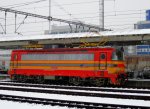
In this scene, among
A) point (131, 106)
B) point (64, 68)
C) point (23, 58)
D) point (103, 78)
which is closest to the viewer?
point (131, 106)

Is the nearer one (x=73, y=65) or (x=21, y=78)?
(x=73, y=65)

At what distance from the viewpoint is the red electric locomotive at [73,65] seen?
2430 centimetres

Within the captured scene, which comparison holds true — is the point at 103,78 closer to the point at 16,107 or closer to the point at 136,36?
the point at 136,36

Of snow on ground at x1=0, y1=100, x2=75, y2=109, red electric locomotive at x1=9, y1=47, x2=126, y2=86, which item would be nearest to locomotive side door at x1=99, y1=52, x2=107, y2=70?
red electric locomotive at x1=9, y1=47, x2=126, y2=86

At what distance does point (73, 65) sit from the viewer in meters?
25.7

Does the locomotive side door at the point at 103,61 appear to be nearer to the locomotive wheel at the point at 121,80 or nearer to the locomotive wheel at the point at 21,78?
the locomotive wheel at the point at 121,80

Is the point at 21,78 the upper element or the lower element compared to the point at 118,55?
lower

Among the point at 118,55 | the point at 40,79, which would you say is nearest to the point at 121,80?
the point at 118,55

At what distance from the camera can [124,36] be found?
27.3m

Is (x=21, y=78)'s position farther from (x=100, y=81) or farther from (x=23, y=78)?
(x=100, y=81)

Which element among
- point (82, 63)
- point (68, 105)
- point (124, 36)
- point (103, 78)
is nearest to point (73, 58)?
point (82, 63)

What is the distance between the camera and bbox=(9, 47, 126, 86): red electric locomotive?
24.3 meters

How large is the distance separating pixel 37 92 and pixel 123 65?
8077 millimetres

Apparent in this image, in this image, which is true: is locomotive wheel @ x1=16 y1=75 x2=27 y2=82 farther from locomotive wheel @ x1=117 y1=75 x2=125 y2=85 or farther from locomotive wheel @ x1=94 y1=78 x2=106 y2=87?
locomotive wheel @ x1=117 y1=75 x2=125 y2=85
